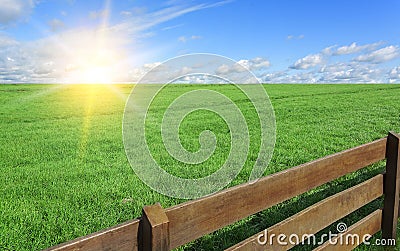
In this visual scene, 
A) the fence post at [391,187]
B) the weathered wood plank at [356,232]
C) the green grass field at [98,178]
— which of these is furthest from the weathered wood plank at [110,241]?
the fence post at [391,187]

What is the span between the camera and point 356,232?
358 cm

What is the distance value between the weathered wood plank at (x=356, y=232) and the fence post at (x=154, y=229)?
187cm

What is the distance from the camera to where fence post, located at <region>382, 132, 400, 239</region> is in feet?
12.5

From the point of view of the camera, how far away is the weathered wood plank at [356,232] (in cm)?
328

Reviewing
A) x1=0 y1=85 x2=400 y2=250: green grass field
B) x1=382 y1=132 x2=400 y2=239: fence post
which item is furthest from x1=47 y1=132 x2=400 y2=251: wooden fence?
x1=0 y1=85 x2=400 y2=250: green grass field

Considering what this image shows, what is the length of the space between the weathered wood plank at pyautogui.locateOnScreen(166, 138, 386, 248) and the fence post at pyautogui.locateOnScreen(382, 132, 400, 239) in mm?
484

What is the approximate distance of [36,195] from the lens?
560 centimetres

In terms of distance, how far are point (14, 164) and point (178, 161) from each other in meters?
3.73

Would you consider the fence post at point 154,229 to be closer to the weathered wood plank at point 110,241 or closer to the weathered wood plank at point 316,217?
the weathered wood plank at point 110,241

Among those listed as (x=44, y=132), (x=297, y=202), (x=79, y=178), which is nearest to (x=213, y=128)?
(x=44, y=132)

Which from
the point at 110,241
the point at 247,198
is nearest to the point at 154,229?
the point at 110,241

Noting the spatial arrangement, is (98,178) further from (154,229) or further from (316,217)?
(154,229)

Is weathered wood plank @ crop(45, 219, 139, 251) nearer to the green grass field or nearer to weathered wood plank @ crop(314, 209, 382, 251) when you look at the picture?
weathered wood plank @ crop(314, 209, 382, 251)

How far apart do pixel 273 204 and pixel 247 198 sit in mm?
351
